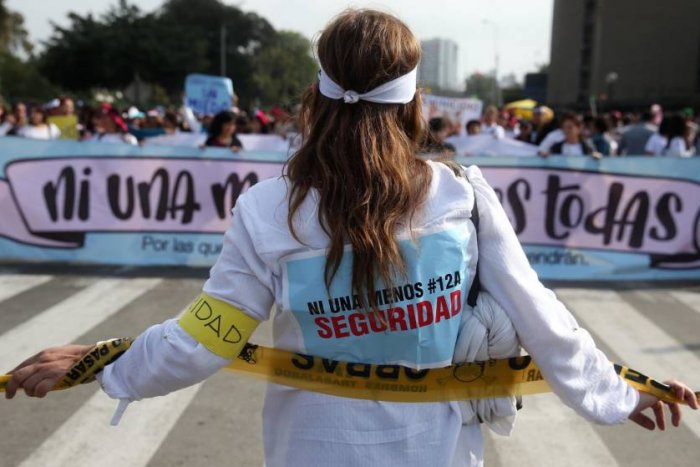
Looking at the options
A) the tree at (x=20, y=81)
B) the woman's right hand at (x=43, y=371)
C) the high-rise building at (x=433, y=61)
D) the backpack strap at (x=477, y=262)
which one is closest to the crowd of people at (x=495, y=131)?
the high-rise building at (x=433, y=61)

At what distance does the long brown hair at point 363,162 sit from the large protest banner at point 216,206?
7033 mm

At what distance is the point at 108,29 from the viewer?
212 feet

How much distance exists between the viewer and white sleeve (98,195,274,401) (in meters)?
1.68

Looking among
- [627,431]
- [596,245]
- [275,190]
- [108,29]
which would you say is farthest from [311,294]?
[108,29]

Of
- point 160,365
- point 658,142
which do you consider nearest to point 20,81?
point 658,142

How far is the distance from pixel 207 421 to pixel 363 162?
313 cm

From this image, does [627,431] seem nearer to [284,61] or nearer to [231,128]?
[231,128]

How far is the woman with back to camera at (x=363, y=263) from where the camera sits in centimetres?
165

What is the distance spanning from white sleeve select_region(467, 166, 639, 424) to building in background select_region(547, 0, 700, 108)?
73.0 meters

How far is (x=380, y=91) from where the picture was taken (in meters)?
1.67

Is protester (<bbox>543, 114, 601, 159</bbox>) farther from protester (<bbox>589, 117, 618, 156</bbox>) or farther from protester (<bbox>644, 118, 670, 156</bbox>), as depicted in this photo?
protester (<bbox>644, 118, 670, 156</bbox>)

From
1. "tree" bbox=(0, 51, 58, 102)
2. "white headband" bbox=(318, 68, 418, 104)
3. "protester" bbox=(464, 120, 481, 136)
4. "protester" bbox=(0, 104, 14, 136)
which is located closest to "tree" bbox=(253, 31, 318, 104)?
"tree" bbox=(0, 51, 58, 102)

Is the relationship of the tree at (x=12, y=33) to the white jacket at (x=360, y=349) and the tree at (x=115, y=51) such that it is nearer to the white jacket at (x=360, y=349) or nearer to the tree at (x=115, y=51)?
the tree at (x=115, y=51)

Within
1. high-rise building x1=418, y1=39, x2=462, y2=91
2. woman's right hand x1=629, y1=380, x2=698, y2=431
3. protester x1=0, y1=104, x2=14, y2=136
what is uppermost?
high-rise building x1=418, y1=39, x2=462, y2=91
